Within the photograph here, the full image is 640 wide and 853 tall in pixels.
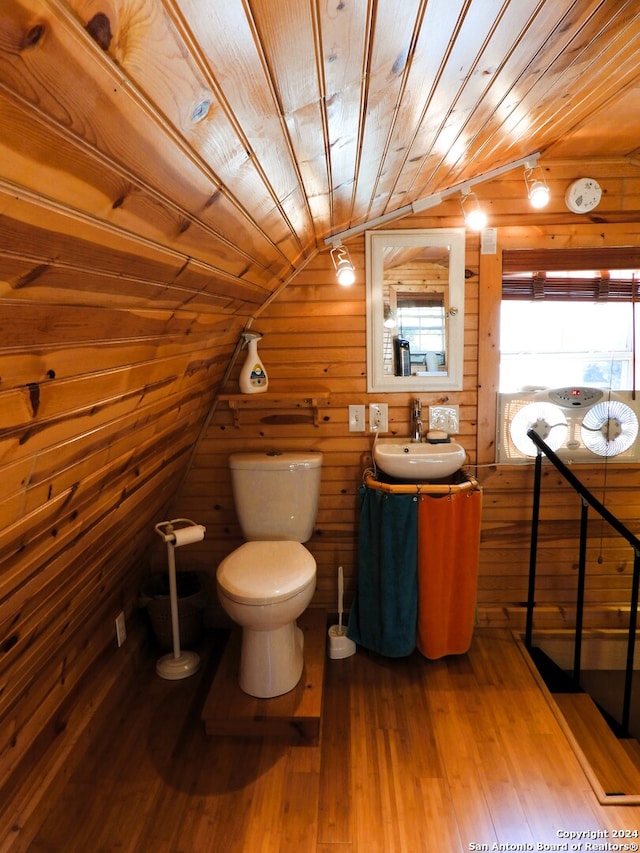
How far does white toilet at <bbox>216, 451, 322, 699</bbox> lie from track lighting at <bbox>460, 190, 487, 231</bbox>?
4.25 ft

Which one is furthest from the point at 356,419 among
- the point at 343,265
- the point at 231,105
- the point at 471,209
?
the point at 231,105

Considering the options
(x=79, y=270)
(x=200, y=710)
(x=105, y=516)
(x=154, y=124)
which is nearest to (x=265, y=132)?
(x=154, y=124)

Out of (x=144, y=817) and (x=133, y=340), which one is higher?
(x=133, y=340)

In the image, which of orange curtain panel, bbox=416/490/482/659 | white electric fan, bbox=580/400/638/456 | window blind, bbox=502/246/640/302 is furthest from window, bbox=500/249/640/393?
orange curtain panel, bbox=416/490/482/659

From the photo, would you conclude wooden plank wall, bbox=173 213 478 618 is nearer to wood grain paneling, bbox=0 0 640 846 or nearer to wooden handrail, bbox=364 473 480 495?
wood grain paneling, bbox=0 0 640 846

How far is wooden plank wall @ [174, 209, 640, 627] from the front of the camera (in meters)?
2.42

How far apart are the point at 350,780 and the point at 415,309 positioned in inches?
78.6

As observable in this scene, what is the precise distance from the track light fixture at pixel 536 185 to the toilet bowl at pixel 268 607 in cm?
184

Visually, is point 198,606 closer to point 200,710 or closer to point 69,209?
point 200,710

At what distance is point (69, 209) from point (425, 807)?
6.55ft

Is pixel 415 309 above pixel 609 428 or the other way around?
above

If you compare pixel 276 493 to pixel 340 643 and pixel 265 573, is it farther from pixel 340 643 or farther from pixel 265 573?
pixel 340 643

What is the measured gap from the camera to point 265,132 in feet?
2.81

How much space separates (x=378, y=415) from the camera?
2.51m
